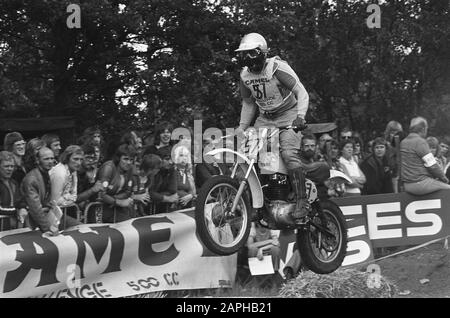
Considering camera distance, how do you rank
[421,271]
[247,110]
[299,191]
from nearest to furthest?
1. [299,191]
2. [247,110]
3. [421,271]

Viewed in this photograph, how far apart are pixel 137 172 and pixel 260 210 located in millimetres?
2122

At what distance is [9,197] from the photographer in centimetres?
661

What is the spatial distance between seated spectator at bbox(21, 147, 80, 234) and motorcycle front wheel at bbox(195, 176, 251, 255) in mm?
1907

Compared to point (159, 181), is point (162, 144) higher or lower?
higher

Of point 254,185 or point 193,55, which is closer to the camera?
point 254,185

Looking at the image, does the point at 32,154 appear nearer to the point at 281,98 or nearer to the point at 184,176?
the point at 184,176

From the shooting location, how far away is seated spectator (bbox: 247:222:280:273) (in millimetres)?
7844

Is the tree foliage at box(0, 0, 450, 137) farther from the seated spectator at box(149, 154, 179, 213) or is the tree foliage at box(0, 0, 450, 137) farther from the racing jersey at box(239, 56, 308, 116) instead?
the racing jersey at box(239, 56, 308, 116)

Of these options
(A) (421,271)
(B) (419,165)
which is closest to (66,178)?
(B) (419,165)

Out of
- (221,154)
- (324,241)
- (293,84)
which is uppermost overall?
(293,84)

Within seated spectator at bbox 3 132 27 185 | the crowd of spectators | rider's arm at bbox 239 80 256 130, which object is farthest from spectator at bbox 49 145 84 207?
rider's arm at bbox 239 80 256 130

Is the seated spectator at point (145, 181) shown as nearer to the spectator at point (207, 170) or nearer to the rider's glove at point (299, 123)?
the spectator at point (207, 170)

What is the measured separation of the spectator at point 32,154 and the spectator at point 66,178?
21 centimetres
